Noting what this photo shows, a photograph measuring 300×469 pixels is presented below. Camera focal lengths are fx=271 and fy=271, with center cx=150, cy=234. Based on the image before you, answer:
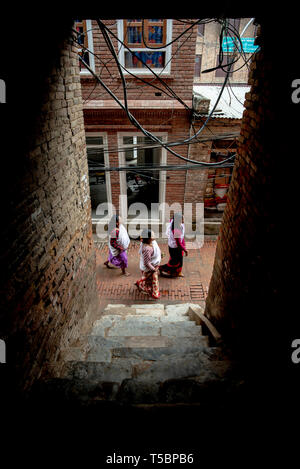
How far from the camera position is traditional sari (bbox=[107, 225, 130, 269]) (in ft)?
22.2

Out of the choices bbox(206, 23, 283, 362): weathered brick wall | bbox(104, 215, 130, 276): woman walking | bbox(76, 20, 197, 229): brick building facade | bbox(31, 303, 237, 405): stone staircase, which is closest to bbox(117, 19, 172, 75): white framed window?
bbox(76, 20, 197, 229): brick building facade

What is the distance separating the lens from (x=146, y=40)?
6.89m

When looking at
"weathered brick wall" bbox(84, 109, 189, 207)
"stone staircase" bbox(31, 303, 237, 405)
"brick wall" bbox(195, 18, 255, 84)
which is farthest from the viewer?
"brick wall" bbox(195, 18, 255, 84)

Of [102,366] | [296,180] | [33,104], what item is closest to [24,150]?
[33,104]

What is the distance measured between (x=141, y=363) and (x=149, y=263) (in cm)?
341

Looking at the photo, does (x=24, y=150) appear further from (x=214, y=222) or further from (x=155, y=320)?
(x=214, y=222)

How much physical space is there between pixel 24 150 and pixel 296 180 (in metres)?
2.12

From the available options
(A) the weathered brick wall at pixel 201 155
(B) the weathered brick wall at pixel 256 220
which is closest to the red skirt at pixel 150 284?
(A) the weathered brick wall at pixel 201 155

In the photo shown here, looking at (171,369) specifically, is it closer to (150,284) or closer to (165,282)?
(150,284)

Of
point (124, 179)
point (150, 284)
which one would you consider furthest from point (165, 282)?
point (124, 179)

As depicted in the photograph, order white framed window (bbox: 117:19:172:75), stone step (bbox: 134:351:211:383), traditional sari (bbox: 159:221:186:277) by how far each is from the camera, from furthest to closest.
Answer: traditional sari (bbox: 159:221:186:277) < white framed window (bbox: 117:19:172:75) < stone step (bbox: 134:351:211:383)

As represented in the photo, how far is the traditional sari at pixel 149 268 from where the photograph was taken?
6391mm

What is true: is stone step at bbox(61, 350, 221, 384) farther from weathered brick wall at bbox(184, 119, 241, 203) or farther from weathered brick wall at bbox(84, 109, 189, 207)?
weathered brick wall at bbox(184, 119, 241, 203)

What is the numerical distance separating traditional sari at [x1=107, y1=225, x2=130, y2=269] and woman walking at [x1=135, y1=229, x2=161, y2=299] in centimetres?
62
